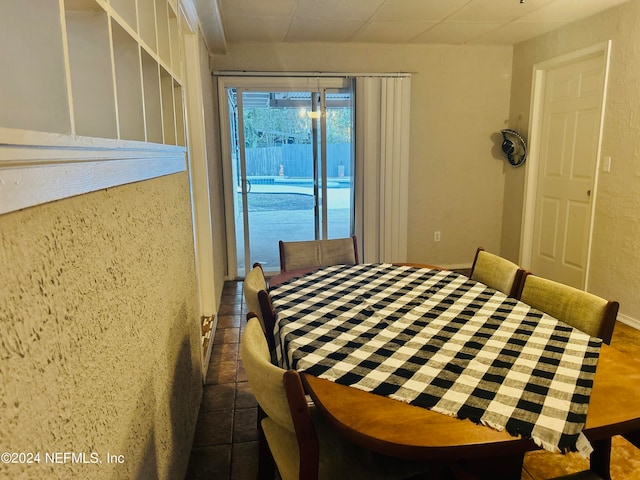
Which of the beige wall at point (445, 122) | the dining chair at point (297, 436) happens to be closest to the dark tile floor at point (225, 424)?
the dining chair at point (297, 436)

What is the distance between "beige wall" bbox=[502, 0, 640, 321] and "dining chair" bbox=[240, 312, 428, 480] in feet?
9.54

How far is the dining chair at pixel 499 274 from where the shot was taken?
1.93 meters

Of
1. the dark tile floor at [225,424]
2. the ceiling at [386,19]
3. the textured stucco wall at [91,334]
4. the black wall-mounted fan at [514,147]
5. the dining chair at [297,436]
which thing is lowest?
the dark tile floor at [225,424]

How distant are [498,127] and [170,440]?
4431mm

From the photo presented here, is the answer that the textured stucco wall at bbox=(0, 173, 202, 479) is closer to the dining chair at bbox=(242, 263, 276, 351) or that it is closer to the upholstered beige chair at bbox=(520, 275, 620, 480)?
the dining chair at bbox=(242, 263, 276, 351)

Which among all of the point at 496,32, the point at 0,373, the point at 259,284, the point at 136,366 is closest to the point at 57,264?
the point at 0,373

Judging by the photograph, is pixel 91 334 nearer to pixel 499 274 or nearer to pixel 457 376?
pixel 457 376

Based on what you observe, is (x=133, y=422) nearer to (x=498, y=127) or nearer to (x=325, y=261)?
(x=325, y=261)

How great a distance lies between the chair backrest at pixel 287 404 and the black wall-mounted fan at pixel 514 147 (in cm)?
405

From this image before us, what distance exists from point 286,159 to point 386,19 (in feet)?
5.44

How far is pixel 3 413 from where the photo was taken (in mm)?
512

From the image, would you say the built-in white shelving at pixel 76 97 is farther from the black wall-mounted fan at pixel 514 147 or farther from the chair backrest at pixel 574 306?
the black wall-mounted fan at pixel 514 147

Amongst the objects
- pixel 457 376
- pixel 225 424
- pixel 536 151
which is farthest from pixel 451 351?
pixel 536 151

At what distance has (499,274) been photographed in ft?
6.73
